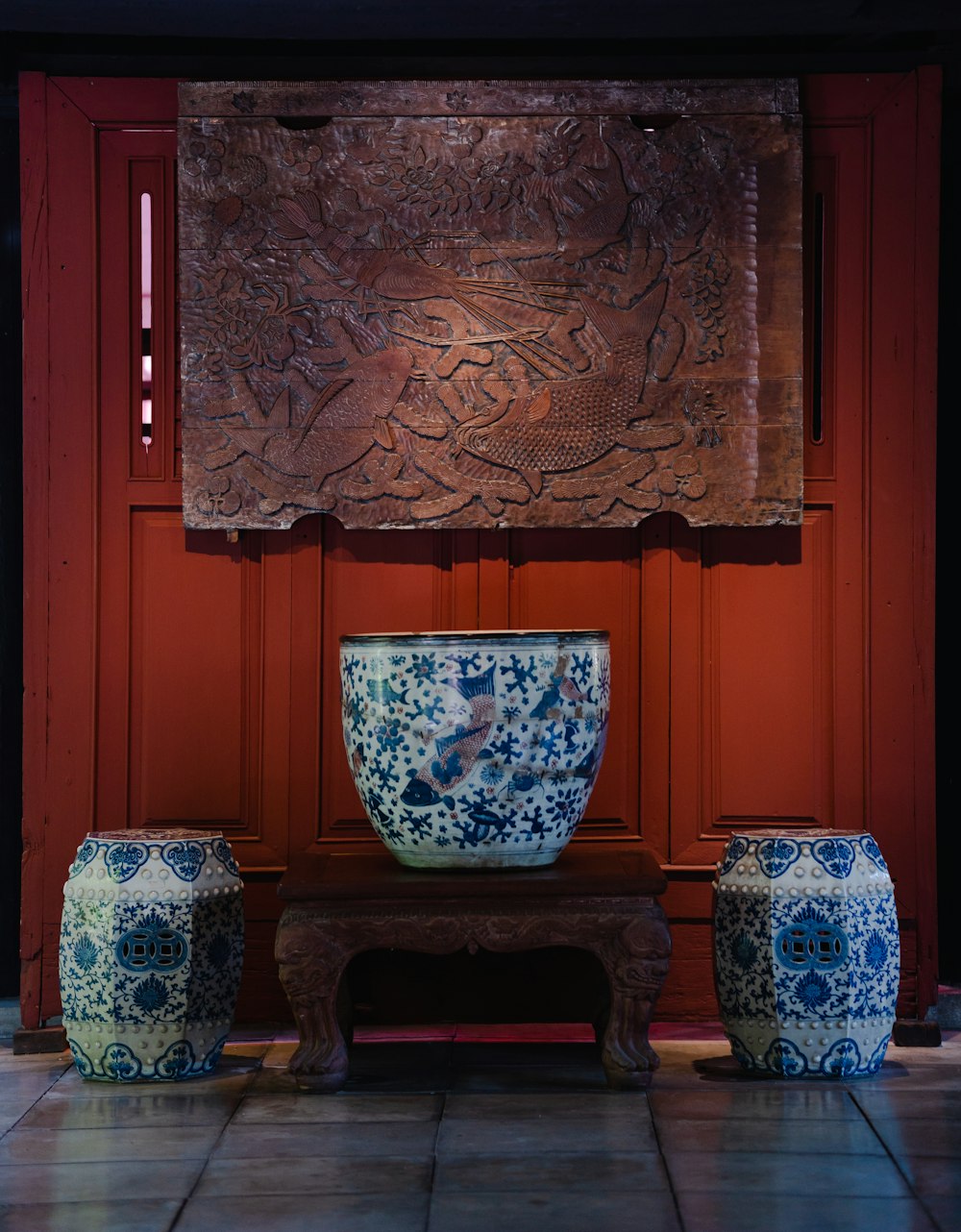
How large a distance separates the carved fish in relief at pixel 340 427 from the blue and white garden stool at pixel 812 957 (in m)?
1.37

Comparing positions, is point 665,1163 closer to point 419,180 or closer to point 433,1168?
point 433,1168

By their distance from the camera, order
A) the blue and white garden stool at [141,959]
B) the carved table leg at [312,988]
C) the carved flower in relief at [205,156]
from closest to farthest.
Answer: the carved table leg at [312,988], the blue and white garden stool at [141,959], the carved flower in relief at [205,156]

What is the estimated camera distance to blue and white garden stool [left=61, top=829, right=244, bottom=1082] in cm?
306

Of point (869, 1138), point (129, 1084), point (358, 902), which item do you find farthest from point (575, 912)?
point (129, 1084)

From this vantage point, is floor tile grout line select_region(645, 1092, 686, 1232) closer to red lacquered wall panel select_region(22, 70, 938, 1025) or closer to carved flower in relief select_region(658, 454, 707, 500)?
red lacquered wall panel select_region(22, 70, 938, 1025)

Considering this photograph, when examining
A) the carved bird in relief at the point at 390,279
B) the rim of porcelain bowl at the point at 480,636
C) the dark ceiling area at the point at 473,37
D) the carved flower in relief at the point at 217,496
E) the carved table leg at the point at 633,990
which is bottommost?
the carved table leg at the point at 633,990

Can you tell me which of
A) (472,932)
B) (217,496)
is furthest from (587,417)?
(472,932)

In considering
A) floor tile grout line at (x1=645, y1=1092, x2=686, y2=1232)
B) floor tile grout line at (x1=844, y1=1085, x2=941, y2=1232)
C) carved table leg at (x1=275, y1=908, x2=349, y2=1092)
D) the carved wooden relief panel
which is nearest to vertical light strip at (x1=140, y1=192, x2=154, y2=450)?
the carved wooden relief panel

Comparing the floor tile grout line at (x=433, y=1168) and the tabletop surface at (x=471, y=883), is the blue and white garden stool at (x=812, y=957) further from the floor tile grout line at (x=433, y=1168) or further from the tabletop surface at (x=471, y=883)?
the floor tile grout line at (x=433, y=1168)

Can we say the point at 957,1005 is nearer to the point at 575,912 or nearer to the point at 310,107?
the point at 575,912

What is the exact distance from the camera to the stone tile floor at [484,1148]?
7.37 ft

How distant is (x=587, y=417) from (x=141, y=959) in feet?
5.45

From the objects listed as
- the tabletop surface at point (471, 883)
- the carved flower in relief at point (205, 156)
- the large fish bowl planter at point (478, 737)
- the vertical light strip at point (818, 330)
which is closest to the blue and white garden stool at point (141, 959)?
the tabletop surface at point (471, 883)

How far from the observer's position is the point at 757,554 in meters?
3.64
